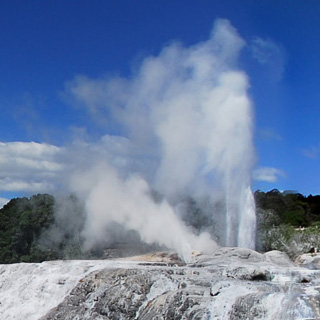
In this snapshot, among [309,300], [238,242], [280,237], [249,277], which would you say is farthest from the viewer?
[280,237]

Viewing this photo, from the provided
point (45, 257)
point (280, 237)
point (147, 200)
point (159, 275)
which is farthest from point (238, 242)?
point (45, 257)

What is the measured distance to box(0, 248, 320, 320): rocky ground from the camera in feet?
40.6

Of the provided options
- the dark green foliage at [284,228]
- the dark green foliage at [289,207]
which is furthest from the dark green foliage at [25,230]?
the dark green foliage at [289,207]

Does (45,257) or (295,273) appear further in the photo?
(45,257)

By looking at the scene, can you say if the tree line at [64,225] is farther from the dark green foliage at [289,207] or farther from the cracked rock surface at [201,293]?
the cracked rock surface at [201,293]

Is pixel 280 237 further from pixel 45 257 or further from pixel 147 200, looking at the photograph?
pixel 45 257

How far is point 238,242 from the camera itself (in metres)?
25.6

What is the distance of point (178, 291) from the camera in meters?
13.6

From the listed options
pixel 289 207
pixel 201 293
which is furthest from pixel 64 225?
pixel 201 293

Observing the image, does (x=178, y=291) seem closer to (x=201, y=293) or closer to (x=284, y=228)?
(x=201, y=293)

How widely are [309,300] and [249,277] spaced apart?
4.05m

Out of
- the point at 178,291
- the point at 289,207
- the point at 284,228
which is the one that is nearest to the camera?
the point at 178,291

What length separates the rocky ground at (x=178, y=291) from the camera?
1237 centimetres

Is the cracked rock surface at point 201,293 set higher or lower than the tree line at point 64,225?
lower
